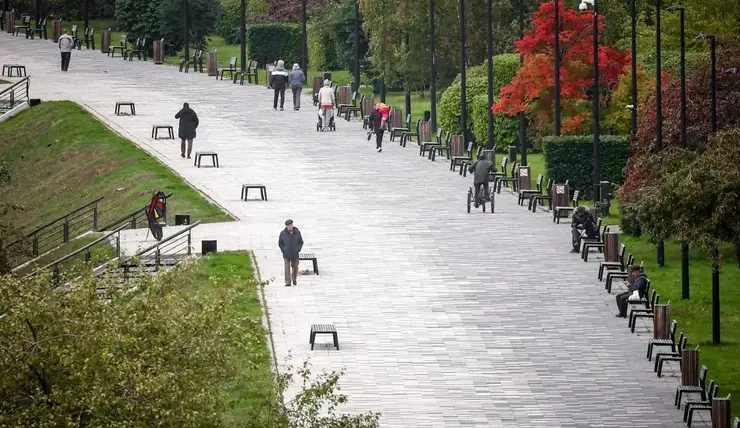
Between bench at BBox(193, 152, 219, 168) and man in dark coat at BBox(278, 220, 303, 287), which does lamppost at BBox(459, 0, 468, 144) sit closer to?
bench at BBox(193, 152, 219, 168)

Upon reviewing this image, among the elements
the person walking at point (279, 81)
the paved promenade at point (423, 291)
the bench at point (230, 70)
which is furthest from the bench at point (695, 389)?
the bench at point (230, 70)

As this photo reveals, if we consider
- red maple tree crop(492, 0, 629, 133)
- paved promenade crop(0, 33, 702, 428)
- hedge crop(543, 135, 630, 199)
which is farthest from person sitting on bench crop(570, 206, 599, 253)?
red maple tree crop(492, 0, 629, 133)

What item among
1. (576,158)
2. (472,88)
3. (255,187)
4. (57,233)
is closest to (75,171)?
(57,233)

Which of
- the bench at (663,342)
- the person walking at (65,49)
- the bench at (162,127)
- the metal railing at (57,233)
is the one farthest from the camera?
the person walking at (65,49)

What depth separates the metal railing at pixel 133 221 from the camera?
160 feet

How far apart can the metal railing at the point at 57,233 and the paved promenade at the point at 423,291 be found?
2.94 metres

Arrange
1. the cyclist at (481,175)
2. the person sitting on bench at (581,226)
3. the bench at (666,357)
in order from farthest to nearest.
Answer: the cyclist at (481,175) < the person sitting on bench at (581,226) < the bench at (666,357)

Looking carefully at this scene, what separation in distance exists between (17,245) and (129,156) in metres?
9.99

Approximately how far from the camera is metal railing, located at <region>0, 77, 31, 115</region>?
7400 cm

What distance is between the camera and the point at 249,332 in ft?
95.6

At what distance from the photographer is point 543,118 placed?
62125 millimetres

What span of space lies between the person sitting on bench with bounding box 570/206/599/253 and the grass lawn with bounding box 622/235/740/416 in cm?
150

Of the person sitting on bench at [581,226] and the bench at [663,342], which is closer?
the bench at [663,342]

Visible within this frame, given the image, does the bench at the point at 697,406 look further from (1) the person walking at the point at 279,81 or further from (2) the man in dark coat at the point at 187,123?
(1) the person walking at the point at 279,81
